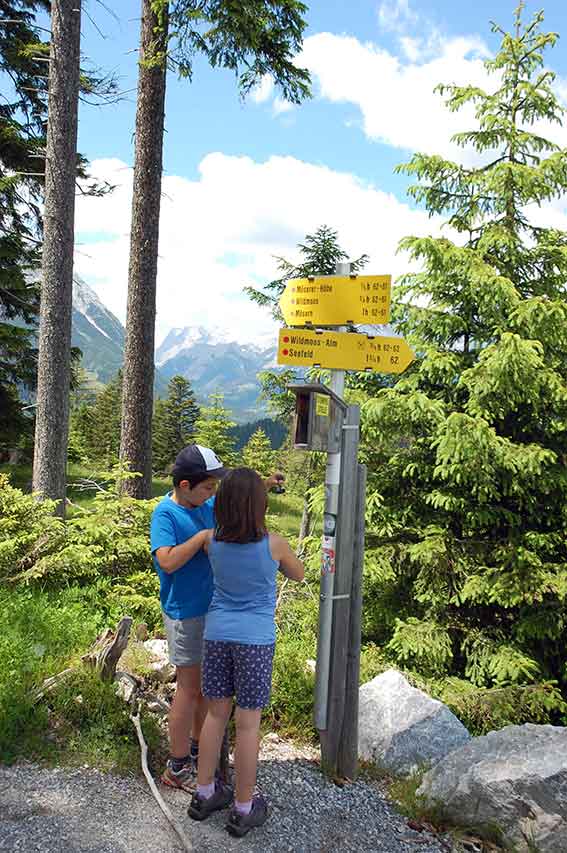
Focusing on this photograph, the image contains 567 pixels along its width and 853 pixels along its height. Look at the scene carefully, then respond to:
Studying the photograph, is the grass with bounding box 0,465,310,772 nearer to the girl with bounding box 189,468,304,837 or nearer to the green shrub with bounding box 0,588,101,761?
the green shrub with bounding box 0,588,101,761

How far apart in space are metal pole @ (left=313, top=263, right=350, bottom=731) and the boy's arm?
1.21 m

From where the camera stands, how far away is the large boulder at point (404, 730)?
4.85 m

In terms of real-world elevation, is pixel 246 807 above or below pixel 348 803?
above

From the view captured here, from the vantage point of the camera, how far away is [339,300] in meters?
4.50

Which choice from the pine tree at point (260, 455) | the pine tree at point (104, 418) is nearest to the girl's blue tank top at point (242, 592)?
the pine tree at point (260, 455)

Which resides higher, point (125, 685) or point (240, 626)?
point (240, 626)

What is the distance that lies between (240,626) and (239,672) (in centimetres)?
26

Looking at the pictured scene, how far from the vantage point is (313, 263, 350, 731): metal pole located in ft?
14.8

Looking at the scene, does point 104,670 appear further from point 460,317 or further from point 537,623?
point 460,317

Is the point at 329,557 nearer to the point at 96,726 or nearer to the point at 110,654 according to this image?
the point at 110,654

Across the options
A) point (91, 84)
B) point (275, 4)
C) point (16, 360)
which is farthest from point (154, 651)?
point (16, 360)

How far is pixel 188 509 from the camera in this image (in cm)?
377

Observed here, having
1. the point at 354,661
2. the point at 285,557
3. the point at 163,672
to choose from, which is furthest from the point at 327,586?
the point at 163,672

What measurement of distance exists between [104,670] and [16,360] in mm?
11561
